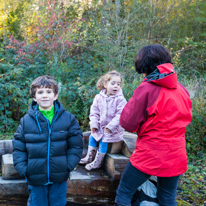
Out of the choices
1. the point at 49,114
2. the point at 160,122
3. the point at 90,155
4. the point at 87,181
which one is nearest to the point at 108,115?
the point at 90,155

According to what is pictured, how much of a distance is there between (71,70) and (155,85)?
410 centimetres

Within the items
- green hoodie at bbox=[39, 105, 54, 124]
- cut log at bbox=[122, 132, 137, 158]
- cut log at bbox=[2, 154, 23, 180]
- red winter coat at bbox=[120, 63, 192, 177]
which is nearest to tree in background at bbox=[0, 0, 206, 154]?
cut log at bbox=[122, 132, 137, 158]

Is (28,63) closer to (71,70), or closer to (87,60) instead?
(71,70)

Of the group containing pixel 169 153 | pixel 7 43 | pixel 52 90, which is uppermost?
pixel 7 43

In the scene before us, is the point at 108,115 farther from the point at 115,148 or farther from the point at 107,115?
the point at 115,148

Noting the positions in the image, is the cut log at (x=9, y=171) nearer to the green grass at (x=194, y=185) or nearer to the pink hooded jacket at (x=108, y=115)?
the pink hooded jacket at (x=108, y=115)

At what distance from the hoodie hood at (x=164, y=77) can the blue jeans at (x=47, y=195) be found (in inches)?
54.2

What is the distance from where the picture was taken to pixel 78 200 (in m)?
2.84

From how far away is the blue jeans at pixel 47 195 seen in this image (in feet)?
7.13

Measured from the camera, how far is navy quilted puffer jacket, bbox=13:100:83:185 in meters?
2.08

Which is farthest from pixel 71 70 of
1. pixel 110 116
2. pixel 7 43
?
pixel 110 116

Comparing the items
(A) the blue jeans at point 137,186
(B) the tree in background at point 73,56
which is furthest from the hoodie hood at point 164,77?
(B) the tree in background at point 73,56

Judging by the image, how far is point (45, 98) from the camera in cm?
219

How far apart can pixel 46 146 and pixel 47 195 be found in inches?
21.5
